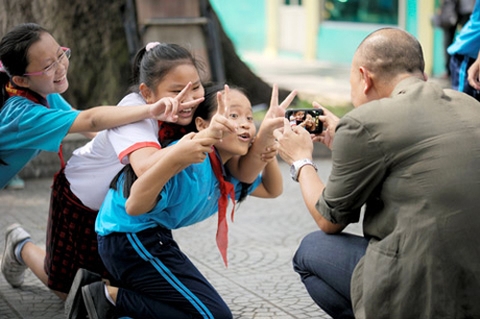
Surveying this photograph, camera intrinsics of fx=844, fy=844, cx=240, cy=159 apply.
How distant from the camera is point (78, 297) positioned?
11.8 ft

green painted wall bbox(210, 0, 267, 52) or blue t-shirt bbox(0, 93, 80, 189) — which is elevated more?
blue t-shirt bbox(0, 93, 80, 189)

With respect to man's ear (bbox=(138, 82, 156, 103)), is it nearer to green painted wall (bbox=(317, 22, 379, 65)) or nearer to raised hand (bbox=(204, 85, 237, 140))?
raised hand (bbox=(204, 85, 237, 140))

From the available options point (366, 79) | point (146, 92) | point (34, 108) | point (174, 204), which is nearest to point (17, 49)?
point (34, 108)

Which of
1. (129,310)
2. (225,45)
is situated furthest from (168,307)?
(225,45)

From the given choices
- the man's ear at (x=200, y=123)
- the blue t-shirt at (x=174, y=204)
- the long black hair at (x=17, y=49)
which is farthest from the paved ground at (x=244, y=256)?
the man's ear at (x=200, y=123)

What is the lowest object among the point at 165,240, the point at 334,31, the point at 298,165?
the point at 334,31

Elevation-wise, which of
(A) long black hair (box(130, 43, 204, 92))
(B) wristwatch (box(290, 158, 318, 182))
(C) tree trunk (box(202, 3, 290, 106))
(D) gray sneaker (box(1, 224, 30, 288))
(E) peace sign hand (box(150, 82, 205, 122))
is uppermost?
(A) long black hair (box(130, 43, 204, 92))

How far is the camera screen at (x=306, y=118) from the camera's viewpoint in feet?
10.7

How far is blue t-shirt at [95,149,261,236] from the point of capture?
340 cm

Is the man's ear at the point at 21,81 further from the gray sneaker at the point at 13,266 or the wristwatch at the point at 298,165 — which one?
the wristwatch at the point at 298,165

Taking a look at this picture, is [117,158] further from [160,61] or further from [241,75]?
[241,75]

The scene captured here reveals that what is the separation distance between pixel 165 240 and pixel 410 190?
121 cm

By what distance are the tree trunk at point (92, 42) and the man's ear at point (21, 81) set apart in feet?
13.8

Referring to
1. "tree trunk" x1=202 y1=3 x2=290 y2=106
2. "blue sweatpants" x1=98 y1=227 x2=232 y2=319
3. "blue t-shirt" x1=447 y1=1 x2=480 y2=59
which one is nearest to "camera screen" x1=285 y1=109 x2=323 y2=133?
"blue sweatpants" x1=98 y1=227 x2=232 y2=319
